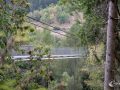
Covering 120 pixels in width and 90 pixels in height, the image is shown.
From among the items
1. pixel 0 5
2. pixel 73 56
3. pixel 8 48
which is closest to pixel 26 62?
pixel 8 48

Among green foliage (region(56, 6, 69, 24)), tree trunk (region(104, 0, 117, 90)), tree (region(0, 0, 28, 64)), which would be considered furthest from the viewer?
green foliage (region(56, 6, 69, 24))

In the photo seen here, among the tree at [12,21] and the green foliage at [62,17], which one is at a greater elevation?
the green foliage at [62,17]

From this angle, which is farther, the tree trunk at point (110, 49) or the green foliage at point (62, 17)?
the green foliage at point (62, 17)

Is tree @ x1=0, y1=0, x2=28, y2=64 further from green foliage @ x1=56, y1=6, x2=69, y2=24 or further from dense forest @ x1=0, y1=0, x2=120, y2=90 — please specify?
green foliage @ x1=56, y1=6, x2=69, y2=24

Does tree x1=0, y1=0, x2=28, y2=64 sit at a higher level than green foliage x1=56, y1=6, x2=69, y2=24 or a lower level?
lower

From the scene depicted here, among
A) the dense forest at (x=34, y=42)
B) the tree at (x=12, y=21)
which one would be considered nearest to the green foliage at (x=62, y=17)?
the dense forest at (x=34, y=42)

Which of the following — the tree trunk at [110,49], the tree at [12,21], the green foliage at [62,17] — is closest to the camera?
the tree trunk at [110,49]

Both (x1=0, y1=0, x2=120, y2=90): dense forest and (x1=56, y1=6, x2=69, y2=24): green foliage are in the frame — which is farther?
(x1=56, y1=6, x2=69, y2=24): green foliage

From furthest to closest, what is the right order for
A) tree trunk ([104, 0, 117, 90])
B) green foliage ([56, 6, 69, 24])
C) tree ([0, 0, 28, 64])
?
green foliage ([56, 6, 69, 24]) → tree ([0, 0, 28, 64]) → tree trunk ([104, 0, 117, 90])

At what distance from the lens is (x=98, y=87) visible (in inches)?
434

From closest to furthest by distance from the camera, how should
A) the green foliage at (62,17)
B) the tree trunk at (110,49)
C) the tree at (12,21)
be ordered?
the tree trunk at (110,49) → the tree at (12,21) → the green foliage at (62,17)

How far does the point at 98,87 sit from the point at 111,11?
7.81 m

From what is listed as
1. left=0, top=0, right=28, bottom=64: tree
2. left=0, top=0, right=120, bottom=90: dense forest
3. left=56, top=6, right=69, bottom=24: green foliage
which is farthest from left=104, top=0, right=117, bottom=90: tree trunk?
left=56, top=6, right=69, bottom=24: green foliage

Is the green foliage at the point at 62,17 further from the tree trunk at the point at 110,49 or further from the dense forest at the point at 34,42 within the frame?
the tree trunk at the point at 110,49
